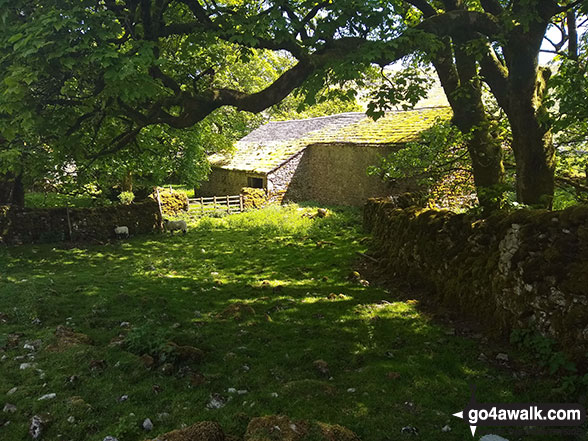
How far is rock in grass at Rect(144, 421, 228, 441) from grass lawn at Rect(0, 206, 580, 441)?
47 cm

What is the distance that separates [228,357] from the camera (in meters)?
5.57

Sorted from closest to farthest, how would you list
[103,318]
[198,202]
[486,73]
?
[103,318] < [486,73] < [198,202]

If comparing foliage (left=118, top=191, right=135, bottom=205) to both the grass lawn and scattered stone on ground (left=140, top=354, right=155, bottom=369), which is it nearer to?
the grass lawn

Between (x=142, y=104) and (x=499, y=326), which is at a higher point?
(x=142, y=104)

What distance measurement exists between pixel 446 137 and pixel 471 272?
5.48m

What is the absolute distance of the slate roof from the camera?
2191 centimetres

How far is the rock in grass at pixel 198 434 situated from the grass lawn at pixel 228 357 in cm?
47

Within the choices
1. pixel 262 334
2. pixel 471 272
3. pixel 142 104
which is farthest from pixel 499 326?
pixel 142 104

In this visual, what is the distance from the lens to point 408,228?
30.6ft

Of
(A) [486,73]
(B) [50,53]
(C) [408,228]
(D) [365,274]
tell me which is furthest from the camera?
(D) [365,274]

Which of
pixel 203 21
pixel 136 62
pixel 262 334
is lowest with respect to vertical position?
pixel 262 334

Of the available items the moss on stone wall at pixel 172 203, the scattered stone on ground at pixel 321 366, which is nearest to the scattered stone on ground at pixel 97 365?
the scattered stone on ground at pixel 321 366

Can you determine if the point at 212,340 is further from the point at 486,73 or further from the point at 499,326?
the point at 486,73

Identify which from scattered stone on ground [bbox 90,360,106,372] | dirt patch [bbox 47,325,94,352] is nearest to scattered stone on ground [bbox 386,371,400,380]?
scattered stone on ground [bbox 90,360,106,372]
